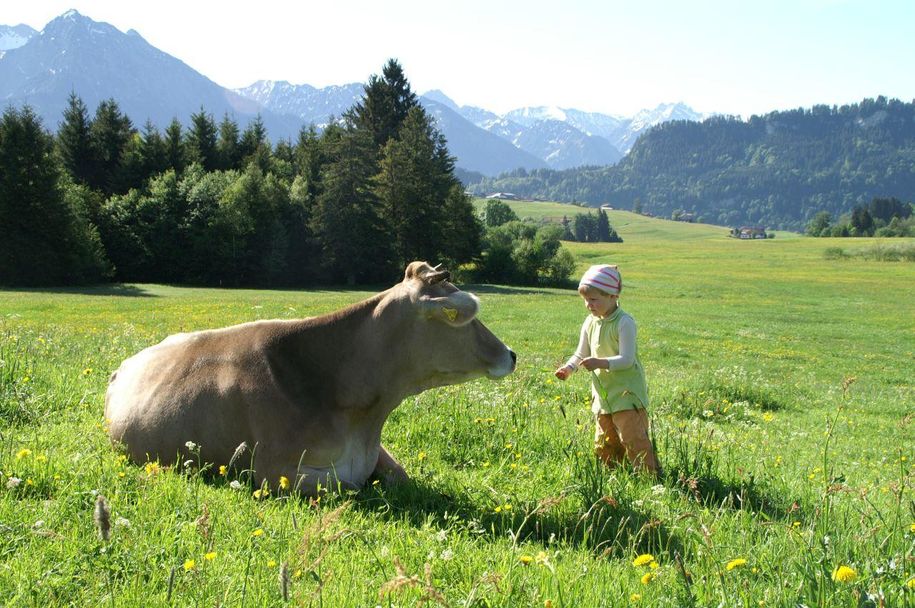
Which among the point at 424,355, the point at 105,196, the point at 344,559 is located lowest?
the point at 344,559

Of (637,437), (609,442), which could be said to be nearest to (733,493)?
(637,437)

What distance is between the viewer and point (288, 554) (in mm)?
3723

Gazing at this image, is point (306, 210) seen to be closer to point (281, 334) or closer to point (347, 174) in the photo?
point (347, 174)

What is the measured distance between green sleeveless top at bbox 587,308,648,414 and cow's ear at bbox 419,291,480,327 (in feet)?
4.90

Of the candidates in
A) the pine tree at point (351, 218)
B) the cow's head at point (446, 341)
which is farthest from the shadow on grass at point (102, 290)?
the cow's head at point (446, 341)

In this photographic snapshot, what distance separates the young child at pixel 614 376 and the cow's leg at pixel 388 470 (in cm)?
162

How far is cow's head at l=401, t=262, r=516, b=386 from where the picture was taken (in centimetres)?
563

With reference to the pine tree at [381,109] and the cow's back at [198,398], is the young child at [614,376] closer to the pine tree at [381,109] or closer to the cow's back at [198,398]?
the cow's back at [198,398]

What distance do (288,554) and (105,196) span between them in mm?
70970

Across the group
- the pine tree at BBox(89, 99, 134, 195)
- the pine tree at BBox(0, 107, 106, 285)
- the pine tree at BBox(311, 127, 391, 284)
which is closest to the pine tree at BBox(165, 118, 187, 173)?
the pine tree at BBox(89, 99, 134, 195)

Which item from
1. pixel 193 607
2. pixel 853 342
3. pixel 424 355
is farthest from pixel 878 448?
pixel 853 342

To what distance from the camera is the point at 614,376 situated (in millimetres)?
6297

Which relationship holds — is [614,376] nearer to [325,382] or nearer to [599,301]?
[599,301]

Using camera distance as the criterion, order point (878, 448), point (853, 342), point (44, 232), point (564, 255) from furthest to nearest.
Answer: point (564, 255) → point (44, 232) → point (853, 342) → point (878, 448)
